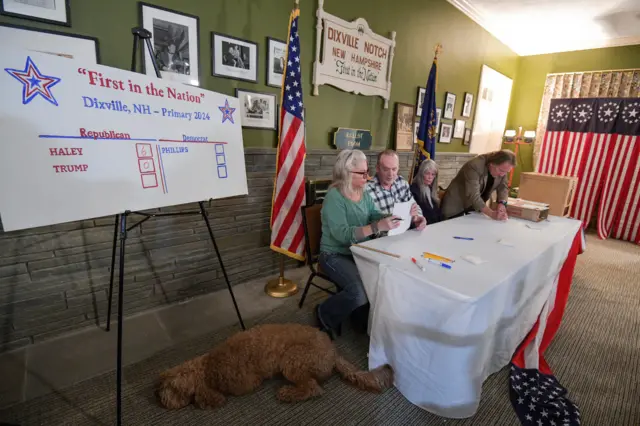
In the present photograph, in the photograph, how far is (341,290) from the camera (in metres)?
1.82

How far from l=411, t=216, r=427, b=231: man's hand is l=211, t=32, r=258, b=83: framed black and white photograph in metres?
1.55

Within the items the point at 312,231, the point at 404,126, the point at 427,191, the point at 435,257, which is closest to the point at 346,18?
the point at 404,126

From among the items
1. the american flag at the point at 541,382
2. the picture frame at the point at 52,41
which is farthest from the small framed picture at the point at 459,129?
the picture frame at the point at 52,41

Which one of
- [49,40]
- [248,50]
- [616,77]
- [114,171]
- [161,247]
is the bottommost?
[161,247]

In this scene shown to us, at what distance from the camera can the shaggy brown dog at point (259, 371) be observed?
1.39 metres

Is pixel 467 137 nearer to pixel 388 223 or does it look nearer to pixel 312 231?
pixel 312 231

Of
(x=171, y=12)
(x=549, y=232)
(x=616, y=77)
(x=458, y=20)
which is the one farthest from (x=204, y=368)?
(x=616, y=77)

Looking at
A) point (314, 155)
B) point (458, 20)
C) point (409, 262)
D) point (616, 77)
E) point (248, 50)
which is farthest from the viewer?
point (616, 77)

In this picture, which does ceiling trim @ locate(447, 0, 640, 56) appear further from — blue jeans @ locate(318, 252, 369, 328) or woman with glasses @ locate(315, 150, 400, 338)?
blue jeans @ locate(318, 252, 369, 328)

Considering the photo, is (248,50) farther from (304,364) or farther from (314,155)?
(304,364)

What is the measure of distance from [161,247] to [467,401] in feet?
6.45

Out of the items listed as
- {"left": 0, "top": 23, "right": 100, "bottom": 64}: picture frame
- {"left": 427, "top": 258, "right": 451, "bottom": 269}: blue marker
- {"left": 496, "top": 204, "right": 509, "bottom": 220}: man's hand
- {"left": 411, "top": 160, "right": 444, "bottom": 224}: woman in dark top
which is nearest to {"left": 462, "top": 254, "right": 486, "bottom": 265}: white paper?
{"left": 427, "top": 258, "right": 451, "bottom": 269}: blue marker

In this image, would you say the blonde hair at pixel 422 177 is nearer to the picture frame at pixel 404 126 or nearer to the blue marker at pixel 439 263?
the picture frame at pixel 404 126

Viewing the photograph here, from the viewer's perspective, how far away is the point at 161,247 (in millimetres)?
2104
